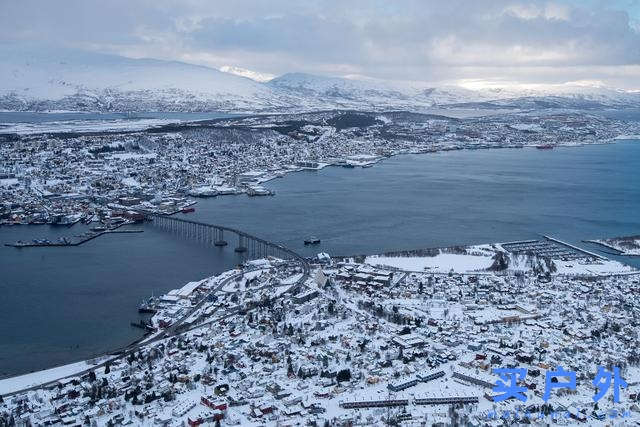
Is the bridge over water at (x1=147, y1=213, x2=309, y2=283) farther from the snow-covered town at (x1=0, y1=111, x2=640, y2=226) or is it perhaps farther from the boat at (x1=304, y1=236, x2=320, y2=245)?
the snow-covered town at (x1=0, y1=111, x2=640, y2=226)

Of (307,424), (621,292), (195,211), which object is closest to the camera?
(307,424)

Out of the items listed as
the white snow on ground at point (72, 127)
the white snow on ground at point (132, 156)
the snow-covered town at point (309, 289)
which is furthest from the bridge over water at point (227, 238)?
the white snow on ground at point (72, 127)

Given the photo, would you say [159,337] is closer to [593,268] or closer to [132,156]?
[593,268]

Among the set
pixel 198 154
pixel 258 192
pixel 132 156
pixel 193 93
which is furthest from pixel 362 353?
pixel 193 93

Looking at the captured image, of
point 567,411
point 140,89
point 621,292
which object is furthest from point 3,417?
point 140,89

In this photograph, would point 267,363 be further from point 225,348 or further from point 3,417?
point 3,417

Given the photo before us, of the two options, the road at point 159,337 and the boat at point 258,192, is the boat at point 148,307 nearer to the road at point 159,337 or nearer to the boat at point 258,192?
the road at point 159,337

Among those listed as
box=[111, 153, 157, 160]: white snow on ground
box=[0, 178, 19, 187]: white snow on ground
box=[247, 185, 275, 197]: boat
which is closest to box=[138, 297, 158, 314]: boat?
box=[247, 185, 275, 197]: boat
